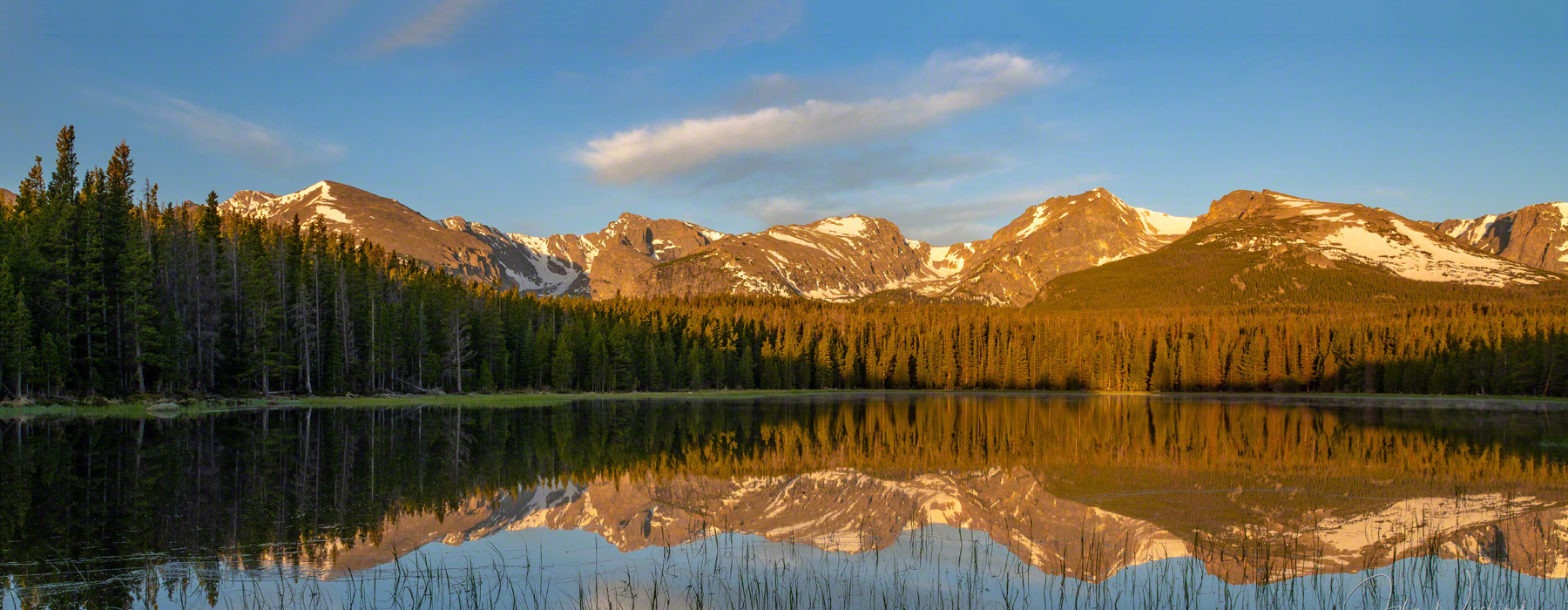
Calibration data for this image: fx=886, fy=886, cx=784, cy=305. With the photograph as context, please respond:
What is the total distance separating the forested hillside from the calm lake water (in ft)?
68.2

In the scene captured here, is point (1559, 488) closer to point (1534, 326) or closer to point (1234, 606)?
point (1234, 606)

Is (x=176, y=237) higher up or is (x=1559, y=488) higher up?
(x=176, y=237)

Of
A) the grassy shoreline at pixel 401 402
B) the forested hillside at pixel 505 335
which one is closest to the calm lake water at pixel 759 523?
the grassy shoreline at pixel 401 402

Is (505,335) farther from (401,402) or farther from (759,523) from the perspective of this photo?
(759,523)

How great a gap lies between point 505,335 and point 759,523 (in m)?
89.4

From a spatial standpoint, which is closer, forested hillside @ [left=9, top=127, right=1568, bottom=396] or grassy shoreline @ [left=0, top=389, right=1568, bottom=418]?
grassy shoreline @ [left=0, top=389, right=1568, bottom=418]

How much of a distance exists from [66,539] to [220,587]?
501cm

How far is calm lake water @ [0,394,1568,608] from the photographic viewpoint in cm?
1230

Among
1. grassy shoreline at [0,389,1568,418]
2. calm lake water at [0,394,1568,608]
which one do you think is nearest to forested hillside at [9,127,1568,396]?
grassy shoreline at [0,389,1568,418]

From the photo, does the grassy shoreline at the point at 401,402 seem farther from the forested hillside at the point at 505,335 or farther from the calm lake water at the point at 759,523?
the calm lake water at the point at 759,523

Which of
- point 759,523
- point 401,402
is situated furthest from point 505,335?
point 759,523

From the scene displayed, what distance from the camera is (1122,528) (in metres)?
18.0

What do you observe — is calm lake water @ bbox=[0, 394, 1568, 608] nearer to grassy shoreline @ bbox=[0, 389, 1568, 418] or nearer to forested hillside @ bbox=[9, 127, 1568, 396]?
grassy shoreline @ bbox=[0, 389, 1568, 418]

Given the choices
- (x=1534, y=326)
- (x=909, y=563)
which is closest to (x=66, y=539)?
(x=909, y=563)
